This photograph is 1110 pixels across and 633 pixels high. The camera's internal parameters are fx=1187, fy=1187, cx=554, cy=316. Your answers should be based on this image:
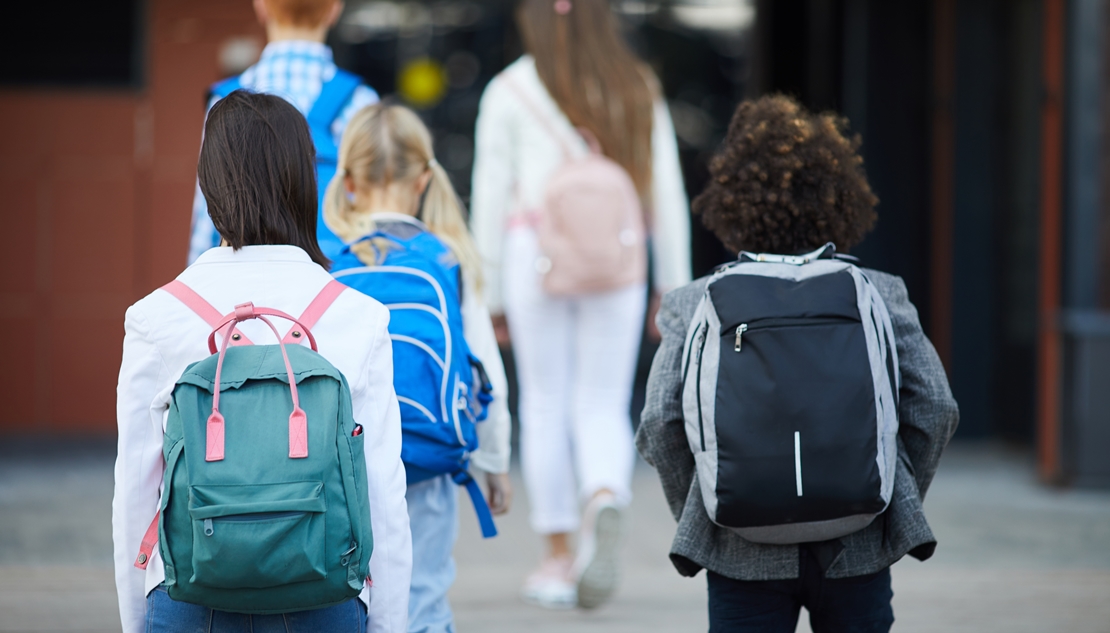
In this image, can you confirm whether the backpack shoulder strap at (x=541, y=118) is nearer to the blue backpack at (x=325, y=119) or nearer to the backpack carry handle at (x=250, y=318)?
the blue backpack at (x=325, y=119)

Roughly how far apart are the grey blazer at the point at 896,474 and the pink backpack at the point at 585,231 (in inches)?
57.2

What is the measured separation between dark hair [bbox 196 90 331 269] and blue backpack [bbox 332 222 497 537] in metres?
0.54

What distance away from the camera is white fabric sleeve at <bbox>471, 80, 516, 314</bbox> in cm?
440

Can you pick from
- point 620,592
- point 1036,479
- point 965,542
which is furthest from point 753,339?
point 1036,479

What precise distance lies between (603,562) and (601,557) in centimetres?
2

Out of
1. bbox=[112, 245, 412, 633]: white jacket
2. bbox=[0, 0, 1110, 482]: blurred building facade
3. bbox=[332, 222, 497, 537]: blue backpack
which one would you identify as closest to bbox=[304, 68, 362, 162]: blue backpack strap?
bbox=[332, 222, 497, 537]: blue backpack

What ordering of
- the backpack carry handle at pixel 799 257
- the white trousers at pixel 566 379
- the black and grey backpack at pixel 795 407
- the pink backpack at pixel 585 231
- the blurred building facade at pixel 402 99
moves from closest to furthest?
the black and grey backpack at pixel 795 407 < the backpack carry handle at pixel 799 257 < the pink backpack at pixel 585 231 < the white trousers at pixel 566 379 < the blurred building facade at pixel 402 99

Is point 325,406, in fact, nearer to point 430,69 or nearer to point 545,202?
point 545,202

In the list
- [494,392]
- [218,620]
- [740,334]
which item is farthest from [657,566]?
[218,620]

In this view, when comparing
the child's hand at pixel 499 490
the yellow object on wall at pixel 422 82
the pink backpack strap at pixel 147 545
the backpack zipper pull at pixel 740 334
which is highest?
the yellow object on wall at pixel 422 82

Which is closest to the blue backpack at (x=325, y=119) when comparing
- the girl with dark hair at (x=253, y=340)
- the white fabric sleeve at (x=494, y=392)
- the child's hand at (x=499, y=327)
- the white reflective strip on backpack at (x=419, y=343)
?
the white fabric sleeve at (x=494, y=392)

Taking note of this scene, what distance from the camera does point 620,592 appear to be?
462 cm

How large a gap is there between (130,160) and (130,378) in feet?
22.1

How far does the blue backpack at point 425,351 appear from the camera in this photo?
2.75 metres
